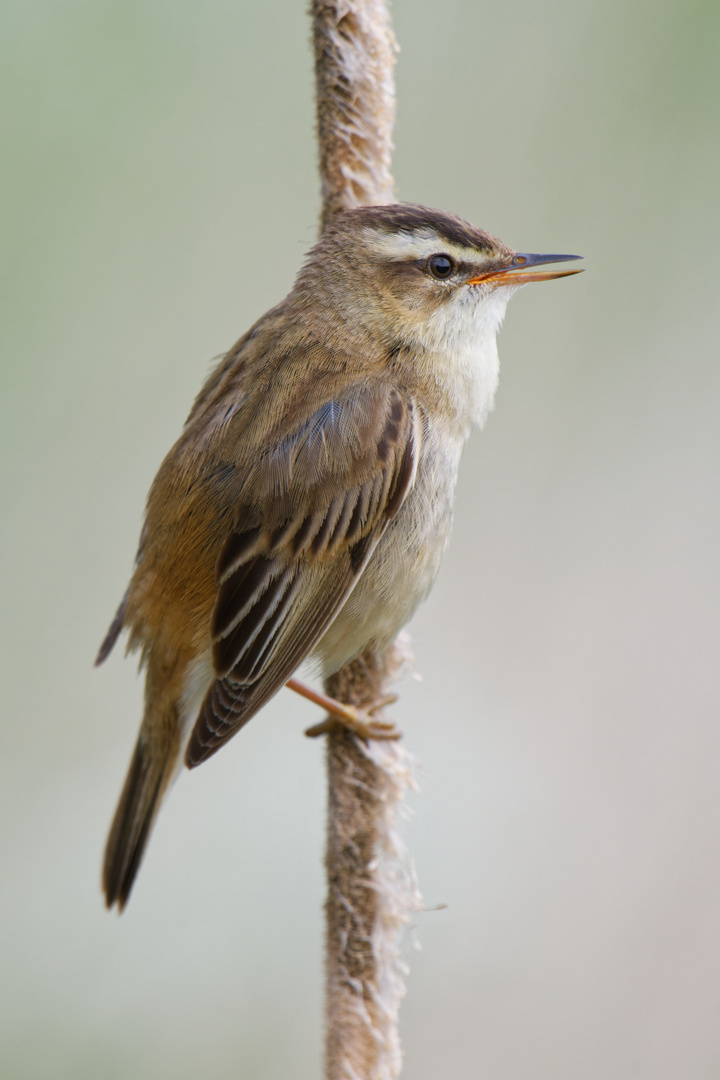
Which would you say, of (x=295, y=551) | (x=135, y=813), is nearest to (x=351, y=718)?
(x=295, y=551)

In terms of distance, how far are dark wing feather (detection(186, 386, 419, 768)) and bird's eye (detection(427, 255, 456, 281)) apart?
Answer: 1.56 feet

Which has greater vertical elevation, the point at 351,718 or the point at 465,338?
the point at 465,338

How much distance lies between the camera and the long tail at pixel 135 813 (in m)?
2.87

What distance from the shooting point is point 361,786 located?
256 cm

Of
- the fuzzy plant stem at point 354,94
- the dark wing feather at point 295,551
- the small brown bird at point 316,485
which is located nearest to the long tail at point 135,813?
the small brown bird at point 316,485

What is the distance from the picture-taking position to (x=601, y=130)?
3.90 m

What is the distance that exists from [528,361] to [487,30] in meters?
1.38

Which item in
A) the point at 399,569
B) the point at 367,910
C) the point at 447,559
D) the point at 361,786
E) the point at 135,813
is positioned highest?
the point at 399,569

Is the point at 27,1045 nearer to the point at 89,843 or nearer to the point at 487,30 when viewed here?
the point at 89,843

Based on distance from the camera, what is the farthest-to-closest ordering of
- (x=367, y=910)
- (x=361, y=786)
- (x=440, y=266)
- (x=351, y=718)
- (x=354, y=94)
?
(x=351, y=718)
(x=440, y=266)
(x=354, y=94)
(x=361, y=786)
(x=367, y=910)

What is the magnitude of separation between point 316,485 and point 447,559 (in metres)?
1.78

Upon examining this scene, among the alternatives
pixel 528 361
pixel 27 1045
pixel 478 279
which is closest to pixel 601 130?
pixel 528 361

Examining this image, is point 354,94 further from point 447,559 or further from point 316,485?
point 447,559

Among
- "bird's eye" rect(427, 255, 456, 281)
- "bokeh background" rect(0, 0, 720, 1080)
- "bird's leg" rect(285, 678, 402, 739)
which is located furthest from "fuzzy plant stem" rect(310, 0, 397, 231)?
"bird's leg" rect(285, 678, 402, 739)
